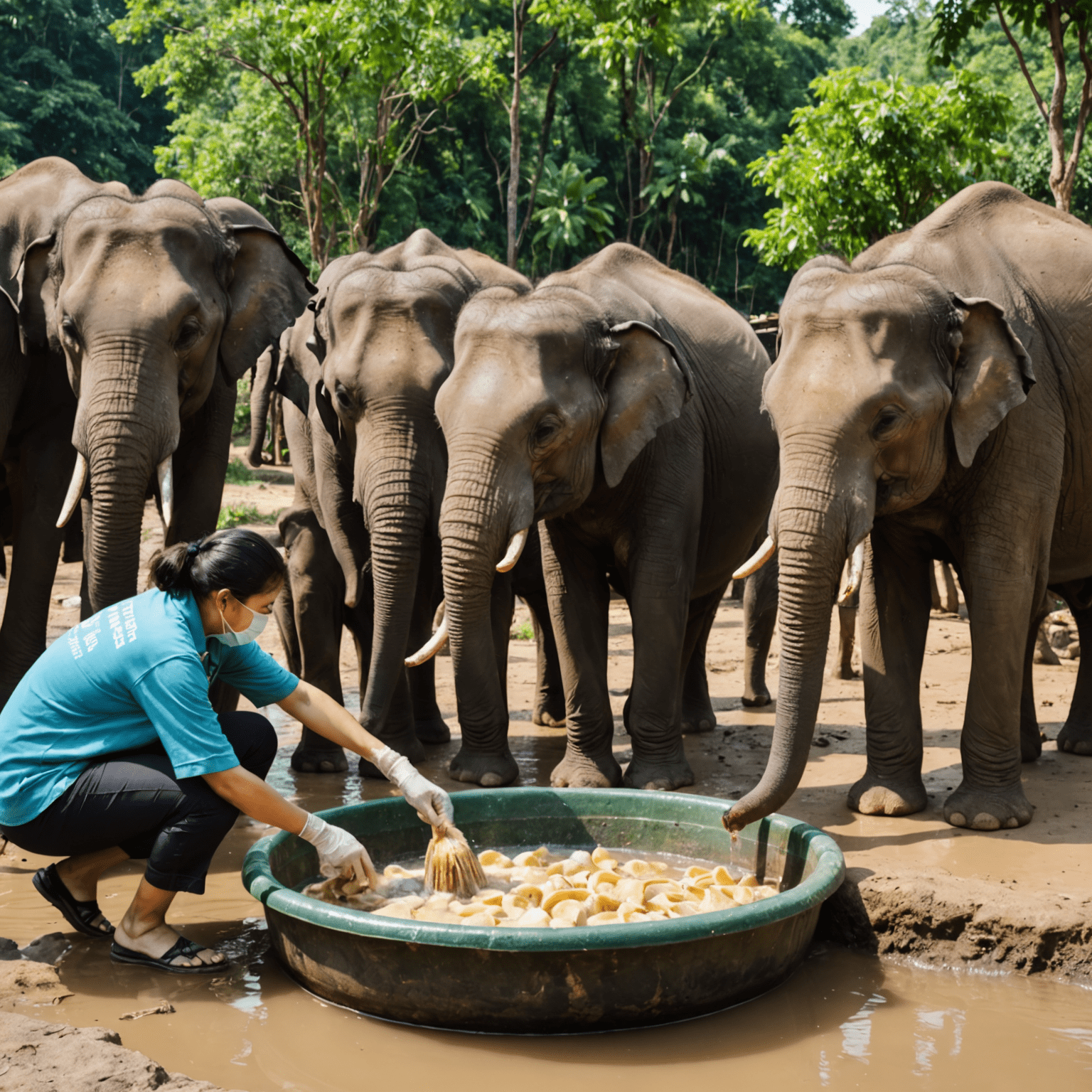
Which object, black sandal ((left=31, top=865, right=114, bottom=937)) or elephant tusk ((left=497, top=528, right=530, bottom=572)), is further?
elephant tusk ((left=497, top=528, right=530, bottom=572))

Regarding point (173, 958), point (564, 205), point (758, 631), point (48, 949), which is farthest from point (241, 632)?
point (564, 205)

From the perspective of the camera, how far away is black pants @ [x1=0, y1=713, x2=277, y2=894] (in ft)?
14.3

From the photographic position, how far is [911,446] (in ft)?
18.6

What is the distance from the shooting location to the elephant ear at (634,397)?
6531 mm

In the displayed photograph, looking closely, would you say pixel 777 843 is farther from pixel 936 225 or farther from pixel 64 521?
pixel 64 521

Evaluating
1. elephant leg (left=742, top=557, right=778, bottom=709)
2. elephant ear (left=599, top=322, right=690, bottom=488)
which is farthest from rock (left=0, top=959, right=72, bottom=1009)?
elephant leg (left=742, top=557, right=778, bottom=709)

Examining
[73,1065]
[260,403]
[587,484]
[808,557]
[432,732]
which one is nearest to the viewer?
[73,1065]

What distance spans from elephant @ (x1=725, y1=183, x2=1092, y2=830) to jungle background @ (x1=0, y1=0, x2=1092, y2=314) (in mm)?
5180

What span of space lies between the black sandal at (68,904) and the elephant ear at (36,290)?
3140 millimetres

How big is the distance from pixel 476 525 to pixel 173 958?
2354 mm

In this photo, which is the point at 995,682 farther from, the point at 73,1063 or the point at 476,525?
the point at 73,1063

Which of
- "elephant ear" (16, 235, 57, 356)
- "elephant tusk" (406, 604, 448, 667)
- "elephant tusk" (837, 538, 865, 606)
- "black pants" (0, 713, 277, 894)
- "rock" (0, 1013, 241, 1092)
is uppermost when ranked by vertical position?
"elephant ear" (16, 235, 57, 356)

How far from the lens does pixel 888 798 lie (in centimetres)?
621

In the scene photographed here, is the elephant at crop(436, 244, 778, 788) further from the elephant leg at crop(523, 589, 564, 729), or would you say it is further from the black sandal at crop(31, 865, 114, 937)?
the black sandal at crop(31, 865, 114, 937)
